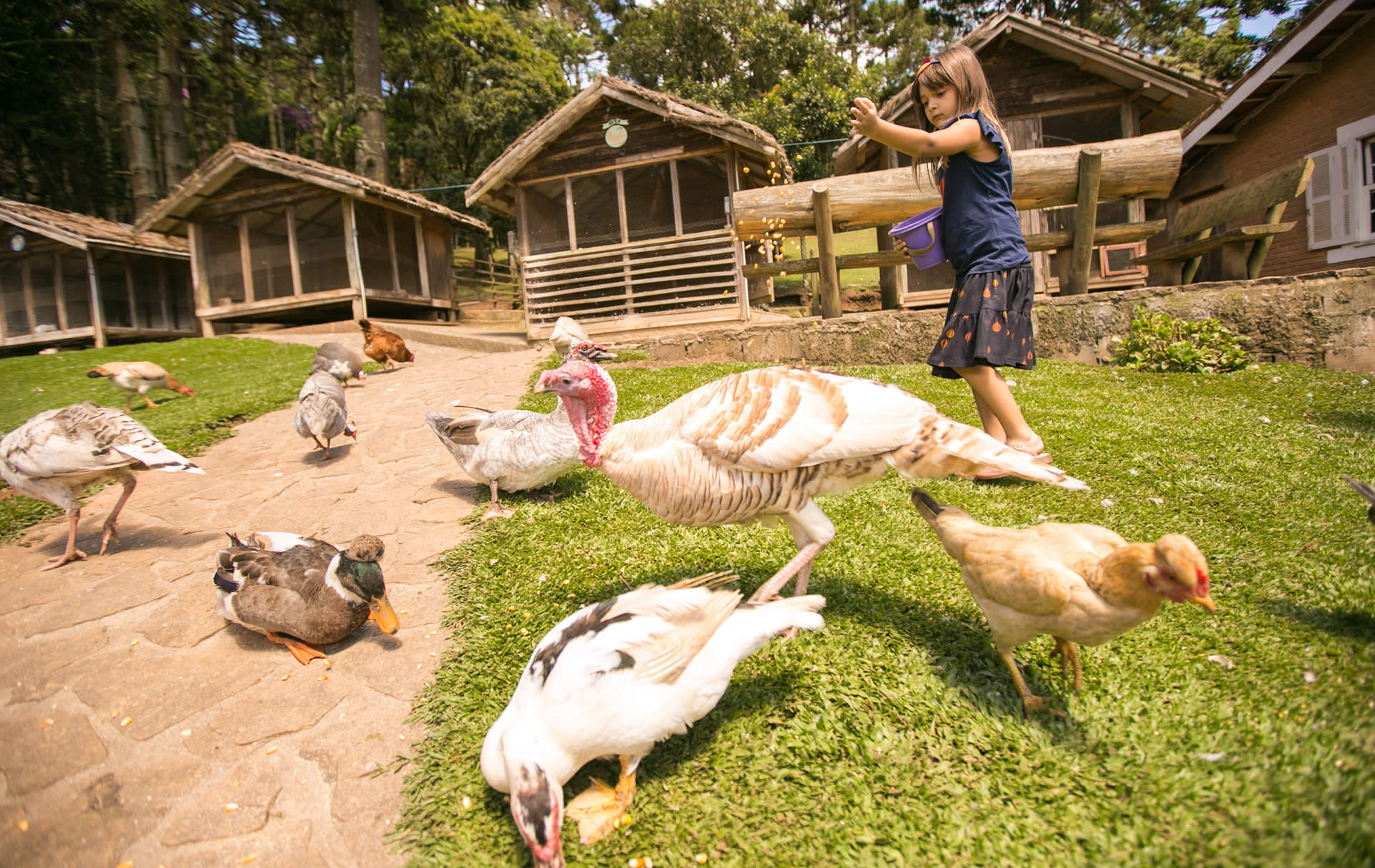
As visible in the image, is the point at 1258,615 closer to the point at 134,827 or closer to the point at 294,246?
the point at 134,827

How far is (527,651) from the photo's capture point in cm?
310

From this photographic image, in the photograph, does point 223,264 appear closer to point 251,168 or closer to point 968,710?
point 251,168

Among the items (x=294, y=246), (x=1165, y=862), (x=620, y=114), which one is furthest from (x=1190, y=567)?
(x=294, y=246)

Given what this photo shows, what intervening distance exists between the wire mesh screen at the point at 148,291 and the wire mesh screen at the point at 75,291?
3.74 feet

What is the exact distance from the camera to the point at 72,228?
17438 mm

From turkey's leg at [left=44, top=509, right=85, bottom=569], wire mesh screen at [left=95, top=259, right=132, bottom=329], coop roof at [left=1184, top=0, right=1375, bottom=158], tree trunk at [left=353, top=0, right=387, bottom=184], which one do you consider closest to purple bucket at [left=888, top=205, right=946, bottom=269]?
turkey's leg at [left=44, top=509, right=85, bottom=569]

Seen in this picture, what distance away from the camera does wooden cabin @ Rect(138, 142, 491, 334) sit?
54.4ft

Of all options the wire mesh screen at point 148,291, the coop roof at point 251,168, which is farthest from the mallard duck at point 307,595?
the wire mesh screen at point 148,291

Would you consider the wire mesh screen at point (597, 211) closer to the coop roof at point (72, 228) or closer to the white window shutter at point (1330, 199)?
the coop roof at point (72, 228)

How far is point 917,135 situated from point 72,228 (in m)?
23.2

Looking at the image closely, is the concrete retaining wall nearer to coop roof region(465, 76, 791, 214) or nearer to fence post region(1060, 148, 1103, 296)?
fence post region(1060, 148, 1103, 296)

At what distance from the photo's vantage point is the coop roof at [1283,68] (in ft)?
38.2

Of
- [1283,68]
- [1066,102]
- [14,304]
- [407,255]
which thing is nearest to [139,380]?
[407,255]

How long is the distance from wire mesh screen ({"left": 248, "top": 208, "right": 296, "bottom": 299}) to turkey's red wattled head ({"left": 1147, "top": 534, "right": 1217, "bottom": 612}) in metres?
21.1
